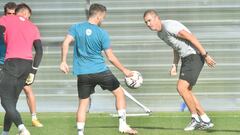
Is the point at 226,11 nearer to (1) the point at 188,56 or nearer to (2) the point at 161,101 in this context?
(2) the point at 161,101

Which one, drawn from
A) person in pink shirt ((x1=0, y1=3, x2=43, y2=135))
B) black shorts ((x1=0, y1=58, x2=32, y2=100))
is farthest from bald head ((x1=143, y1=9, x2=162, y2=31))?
black shorts ((x1=0, y1=58, x2=32, y2=100))

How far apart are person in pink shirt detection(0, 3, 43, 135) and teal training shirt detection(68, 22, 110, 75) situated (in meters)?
0.49

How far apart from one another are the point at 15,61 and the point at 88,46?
90cm

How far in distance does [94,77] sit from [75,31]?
0.61 metres

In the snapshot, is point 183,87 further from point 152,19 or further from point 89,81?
point 89,81

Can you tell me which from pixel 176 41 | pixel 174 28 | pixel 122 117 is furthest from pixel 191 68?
pixel 122 117

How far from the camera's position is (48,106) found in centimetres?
1440

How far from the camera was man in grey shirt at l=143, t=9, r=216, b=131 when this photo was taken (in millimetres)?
8820

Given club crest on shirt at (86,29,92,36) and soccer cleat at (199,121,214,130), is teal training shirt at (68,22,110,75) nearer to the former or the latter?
club crest on shirt at (86,29,92,36)

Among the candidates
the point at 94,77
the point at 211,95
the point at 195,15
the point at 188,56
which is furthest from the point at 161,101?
the point at 94,77

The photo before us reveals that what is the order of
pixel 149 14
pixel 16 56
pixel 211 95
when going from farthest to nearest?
pixel 211 95 → pixel 149 14 → pixel 16 56

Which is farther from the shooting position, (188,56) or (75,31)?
(188,56)

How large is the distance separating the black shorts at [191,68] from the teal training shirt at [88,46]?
4.63 feet

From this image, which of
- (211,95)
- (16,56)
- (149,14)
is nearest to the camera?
(16,56)
